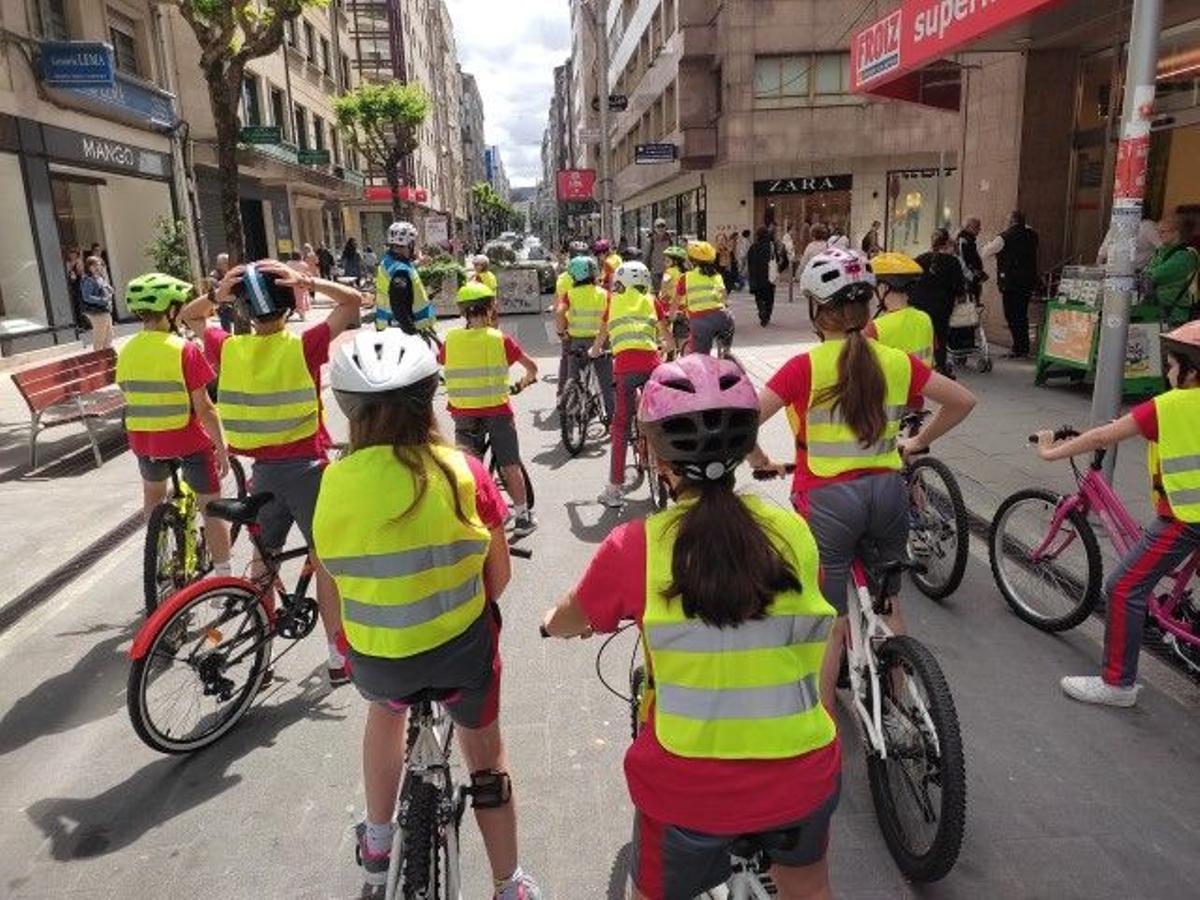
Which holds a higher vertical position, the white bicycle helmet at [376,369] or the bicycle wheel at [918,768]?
the white bicycle helmet at [376,369]

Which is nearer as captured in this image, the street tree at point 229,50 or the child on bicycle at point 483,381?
the child on bicycle at point 483,381

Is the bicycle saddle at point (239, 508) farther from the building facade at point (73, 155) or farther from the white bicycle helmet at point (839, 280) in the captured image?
the building facade at point (73, 155)

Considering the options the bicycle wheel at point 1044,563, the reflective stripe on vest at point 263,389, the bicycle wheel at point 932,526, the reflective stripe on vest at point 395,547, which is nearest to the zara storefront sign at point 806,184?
the bicycle wheel at point 932,526

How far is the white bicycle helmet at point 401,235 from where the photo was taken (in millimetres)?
10130

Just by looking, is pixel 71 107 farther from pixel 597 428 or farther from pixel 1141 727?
pixel 1141 727

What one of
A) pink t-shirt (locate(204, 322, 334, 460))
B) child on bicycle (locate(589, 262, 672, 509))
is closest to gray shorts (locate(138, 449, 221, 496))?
pink t-shirt (locate(204, 322, 334, 460))

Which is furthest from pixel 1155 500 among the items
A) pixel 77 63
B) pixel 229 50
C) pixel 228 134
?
pixel 77 63

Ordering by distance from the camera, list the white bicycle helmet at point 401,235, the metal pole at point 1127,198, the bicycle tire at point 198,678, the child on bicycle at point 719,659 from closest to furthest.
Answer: the child on bicycle at point 719,659, the bicycle tire at point 198,678, the metal pole at point 1127,198, the white bicycle helmet at point 401,235

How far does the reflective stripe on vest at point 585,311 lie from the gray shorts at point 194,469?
4.38m

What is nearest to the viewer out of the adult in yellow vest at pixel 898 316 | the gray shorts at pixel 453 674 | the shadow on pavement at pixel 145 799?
the gray shorts at pixel 453 674

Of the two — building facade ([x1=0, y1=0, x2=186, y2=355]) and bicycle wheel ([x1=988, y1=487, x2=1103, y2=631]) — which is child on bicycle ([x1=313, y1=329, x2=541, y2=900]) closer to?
bicycle wheel ([x1=988, y1=487, x2=1103, y2=631])

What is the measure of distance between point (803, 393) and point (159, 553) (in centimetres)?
383

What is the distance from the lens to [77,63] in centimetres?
1627

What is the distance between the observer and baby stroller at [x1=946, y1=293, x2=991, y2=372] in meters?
11.8
